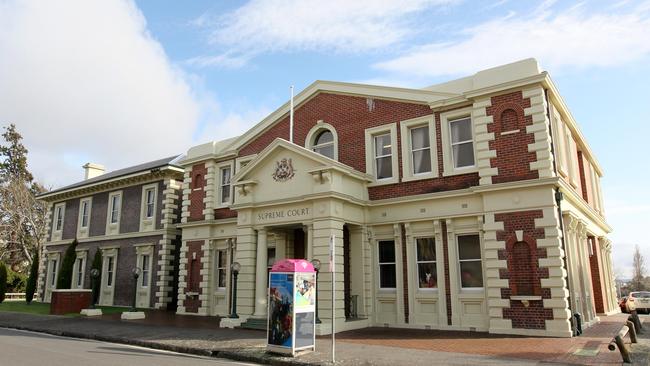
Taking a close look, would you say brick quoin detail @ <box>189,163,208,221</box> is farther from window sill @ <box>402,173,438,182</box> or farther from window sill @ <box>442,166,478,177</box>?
window sill @ <box>442,166,478,177</box>

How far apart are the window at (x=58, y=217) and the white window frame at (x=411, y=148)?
2892 centimetres

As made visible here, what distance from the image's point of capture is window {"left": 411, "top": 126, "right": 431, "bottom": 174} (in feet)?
57.6

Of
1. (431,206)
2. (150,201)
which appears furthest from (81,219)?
(431,206)

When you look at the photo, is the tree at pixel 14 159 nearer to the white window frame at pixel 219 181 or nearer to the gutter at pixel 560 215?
the white window frame at pixel 219 181

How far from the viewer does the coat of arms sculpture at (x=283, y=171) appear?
17.8 metres

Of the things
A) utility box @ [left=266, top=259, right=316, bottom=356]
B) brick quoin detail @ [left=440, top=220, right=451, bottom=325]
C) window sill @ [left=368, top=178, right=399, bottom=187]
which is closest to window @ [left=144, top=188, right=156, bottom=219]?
window sill @ [left=368, top=178, right=399, bottom=187]

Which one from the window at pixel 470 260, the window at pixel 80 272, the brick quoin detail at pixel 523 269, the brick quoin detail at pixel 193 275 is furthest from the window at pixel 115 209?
the brick quoin detail at pixel 523 269

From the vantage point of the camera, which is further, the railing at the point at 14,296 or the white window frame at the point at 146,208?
the railing at the point at 14,296

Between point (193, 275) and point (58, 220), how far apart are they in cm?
1839

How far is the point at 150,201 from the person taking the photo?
29344 mm

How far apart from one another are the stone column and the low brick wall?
487 inches

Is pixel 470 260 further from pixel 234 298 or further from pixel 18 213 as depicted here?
pixel 18 213

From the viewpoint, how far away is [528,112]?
49.8 feet

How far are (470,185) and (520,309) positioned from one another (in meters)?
4.34
